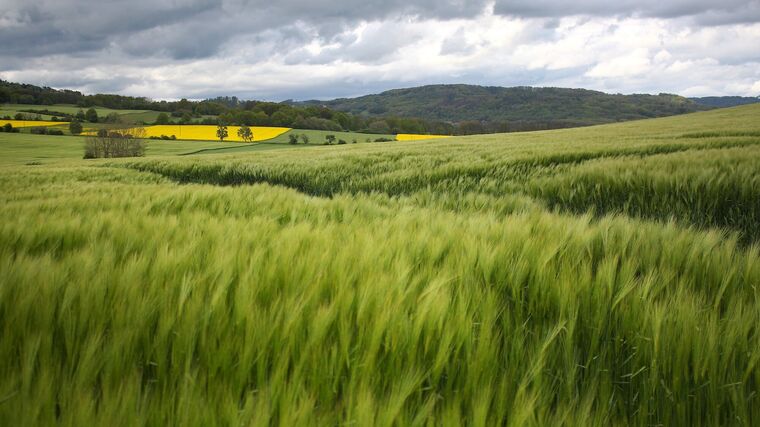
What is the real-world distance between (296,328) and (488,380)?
43cm

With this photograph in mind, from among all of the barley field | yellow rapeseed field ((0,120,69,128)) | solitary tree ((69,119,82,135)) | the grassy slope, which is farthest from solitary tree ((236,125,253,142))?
the barley field

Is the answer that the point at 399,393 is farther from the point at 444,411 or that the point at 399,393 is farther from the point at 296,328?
the point at 296,328

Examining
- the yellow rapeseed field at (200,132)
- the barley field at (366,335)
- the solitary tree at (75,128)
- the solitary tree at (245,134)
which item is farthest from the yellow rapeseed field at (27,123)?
the barley field at (366,335)

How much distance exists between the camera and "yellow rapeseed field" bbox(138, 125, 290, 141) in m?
68.9

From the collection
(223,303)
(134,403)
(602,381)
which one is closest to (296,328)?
(223,303)

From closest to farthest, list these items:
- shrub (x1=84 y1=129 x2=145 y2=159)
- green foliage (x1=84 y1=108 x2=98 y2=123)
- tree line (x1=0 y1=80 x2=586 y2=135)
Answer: shrub (x1=84 y1=129 x2=145 y2=159), green foliage (x1=84 y1=108 x2=98 y2=123), tree line (x1=0 y1=80 x2=586 y2=135)

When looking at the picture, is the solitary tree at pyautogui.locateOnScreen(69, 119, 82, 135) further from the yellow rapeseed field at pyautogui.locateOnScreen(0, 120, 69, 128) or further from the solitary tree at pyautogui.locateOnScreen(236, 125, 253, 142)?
the solitary tree at pyautogui.locateOnScreen(236, 125, 253, 142)

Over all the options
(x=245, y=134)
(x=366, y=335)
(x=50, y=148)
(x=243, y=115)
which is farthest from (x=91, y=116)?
(x=366, y=335)

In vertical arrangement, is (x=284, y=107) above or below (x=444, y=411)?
above

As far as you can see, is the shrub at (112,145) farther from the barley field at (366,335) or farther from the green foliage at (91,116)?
the barley field at (366,335)

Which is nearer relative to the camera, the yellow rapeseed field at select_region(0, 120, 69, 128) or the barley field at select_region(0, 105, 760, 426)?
the barley field at select_region(0, 105, 760, 426)

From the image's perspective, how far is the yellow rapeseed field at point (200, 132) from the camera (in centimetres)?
6888

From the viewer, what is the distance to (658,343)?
3.02ft

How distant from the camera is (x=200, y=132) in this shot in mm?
71438
